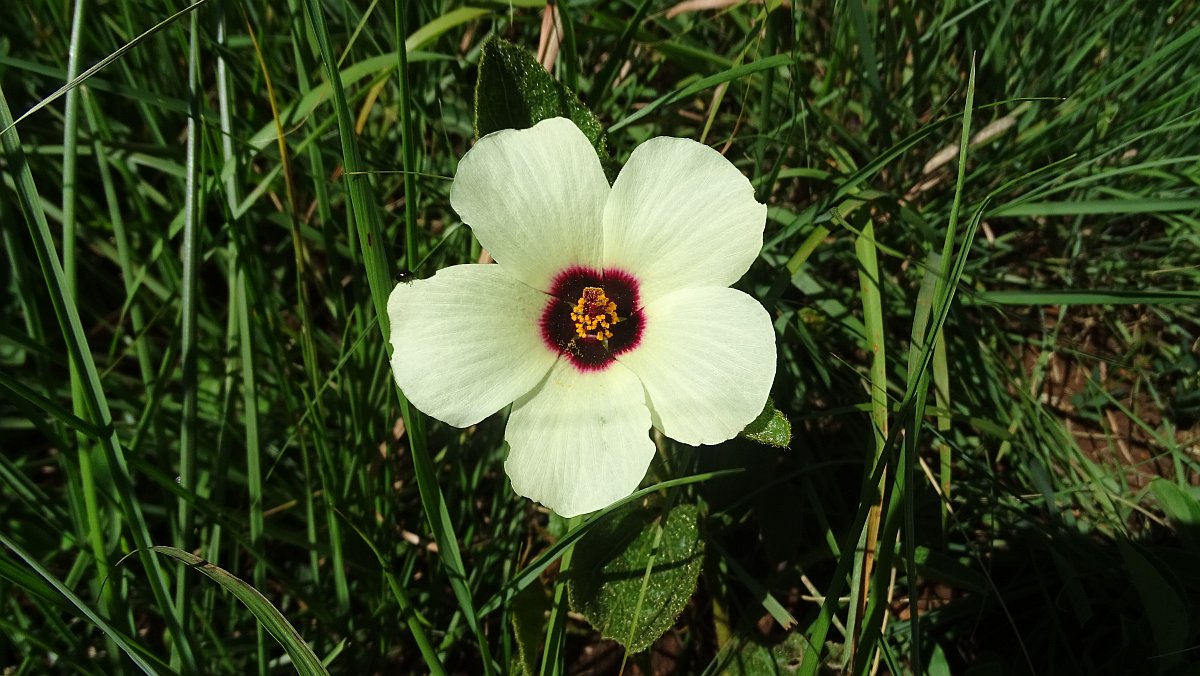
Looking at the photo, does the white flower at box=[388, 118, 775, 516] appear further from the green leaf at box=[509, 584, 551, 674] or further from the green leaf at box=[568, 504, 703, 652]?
the green leaf at box=[509, 584, 551, 674]

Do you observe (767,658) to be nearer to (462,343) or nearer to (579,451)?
(579,451)

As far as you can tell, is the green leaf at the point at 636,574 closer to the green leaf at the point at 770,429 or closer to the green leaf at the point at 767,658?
the green leaf at the point at 767,658

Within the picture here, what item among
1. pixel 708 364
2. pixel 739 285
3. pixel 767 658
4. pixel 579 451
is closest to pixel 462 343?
pixel 579 451

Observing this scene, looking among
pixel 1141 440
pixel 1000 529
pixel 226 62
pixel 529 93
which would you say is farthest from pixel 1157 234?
pixel 226 62

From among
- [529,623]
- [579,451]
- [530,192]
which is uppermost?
[530,192]

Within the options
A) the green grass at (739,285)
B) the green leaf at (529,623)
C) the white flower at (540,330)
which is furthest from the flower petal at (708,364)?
the green leaf at (529,623)

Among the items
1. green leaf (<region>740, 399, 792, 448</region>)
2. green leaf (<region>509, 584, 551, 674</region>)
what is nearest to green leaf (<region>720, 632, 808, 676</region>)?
green leaf (<region>509, 584, 551, 674</region>)
